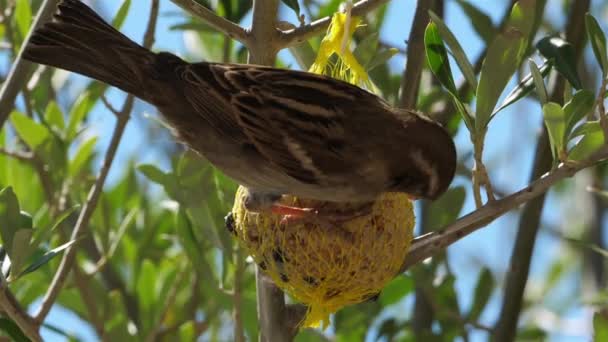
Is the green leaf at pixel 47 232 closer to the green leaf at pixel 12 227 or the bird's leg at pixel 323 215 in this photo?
the green leaf at pixel 12 227

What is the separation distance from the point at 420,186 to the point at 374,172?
16cm

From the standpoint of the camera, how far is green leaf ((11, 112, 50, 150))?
405 cm

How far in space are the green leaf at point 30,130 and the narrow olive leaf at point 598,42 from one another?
2067 mm

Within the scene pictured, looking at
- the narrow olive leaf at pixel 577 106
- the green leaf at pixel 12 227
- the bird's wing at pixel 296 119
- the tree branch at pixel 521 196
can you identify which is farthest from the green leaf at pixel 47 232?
the narrow olive leaf at pixel 577 106

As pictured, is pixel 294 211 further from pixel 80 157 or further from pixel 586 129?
pixel 80 157

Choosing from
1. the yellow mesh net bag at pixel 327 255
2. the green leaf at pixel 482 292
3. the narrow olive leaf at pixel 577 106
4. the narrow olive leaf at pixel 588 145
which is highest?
the narrow olive leaf at pixel 577 106

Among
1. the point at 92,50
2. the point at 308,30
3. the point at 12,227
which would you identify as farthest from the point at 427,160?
the point at 12,227

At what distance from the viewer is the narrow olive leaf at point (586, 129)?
3.02m

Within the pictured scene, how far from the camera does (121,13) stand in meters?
4.09

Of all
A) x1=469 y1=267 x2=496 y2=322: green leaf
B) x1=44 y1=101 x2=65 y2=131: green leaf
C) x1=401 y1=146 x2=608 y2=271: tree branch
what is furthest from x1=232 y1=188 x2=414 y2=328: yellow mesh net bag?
x1=44 y1=101 x2=65 y2=131: green leaf

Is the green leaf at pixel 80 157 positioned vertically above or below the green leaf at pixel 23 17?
below

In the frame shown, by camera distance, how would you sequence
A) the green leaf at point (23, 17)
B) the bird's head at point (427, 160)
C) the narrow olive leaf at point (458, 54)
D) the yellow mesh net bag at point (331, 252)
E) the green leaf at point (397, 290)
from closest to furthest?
the narrow olive leaf at point (458, 54) → the yellow mesh net bag at point (331, 252) → the bird's head at point (427, 160) → the green leaf at point (23, 17) → the green leaf at point (397, 290)

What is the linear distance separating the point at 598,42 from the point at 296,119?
3.42ft

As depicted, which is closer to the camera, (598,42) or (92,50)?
(598,42)
